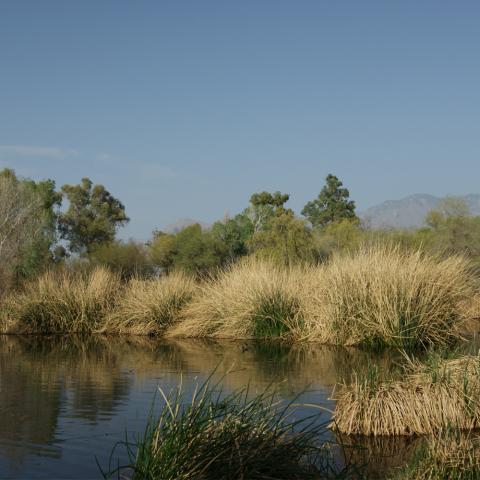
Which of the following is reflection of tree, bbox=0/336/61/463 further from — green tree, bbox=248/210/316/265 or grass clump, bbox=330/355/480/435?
green tree, bbox=248/210/316/265

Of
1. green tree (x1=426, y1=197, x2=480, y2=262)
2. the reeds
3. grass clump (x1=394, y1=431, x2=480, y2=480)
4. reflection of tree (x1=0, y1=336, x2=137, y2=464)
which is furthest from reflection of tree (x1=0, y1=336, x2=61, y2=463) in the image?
green tree (x1=426, y1=197, x2=480, y2=262)

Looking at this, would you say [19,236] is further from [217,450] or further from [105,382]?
A: [217,450]

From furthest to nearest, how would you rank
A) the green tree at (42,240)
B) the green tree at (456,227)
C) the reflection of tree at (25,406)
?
the green tree at (456,227) < the green tree at (42,240) < the reflection of tree at (25,406)

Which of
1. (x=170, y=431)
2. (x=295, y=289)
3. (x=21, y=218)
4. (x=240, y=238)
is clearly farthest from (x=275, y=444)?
(x=240, y=238)

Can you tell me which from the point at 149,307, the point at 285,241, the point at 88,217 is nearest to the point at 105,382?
the point at 149,307

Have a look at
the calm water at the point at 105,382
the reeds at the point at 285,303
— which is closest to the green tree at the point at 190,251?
the reeds at the point at 285,303

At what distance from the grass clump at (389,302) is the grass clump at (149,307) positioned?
201 inches

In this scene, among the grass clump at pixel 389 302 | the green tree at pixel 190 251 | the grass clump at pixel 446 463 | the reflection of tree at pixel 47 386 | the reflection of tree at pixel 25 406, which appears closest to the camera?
the grass clump at pixel 446 463

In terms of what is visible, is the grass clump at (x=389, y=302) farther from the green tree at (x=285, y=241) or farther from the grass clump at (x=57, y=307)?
the green tree at (x=285, y=241)

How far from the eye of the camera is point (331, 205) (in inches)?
2140

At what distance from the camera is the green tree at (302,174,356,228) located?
53.9 m

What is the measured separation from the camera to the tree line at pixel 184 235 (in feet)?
95.7

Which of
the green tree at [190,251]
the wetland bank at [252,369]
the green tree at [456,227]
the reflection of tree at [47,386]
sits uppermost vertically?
the green tree at [456,227]

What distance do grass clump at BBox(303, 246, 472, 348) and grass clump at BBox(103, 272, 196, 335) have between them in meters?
5.12
